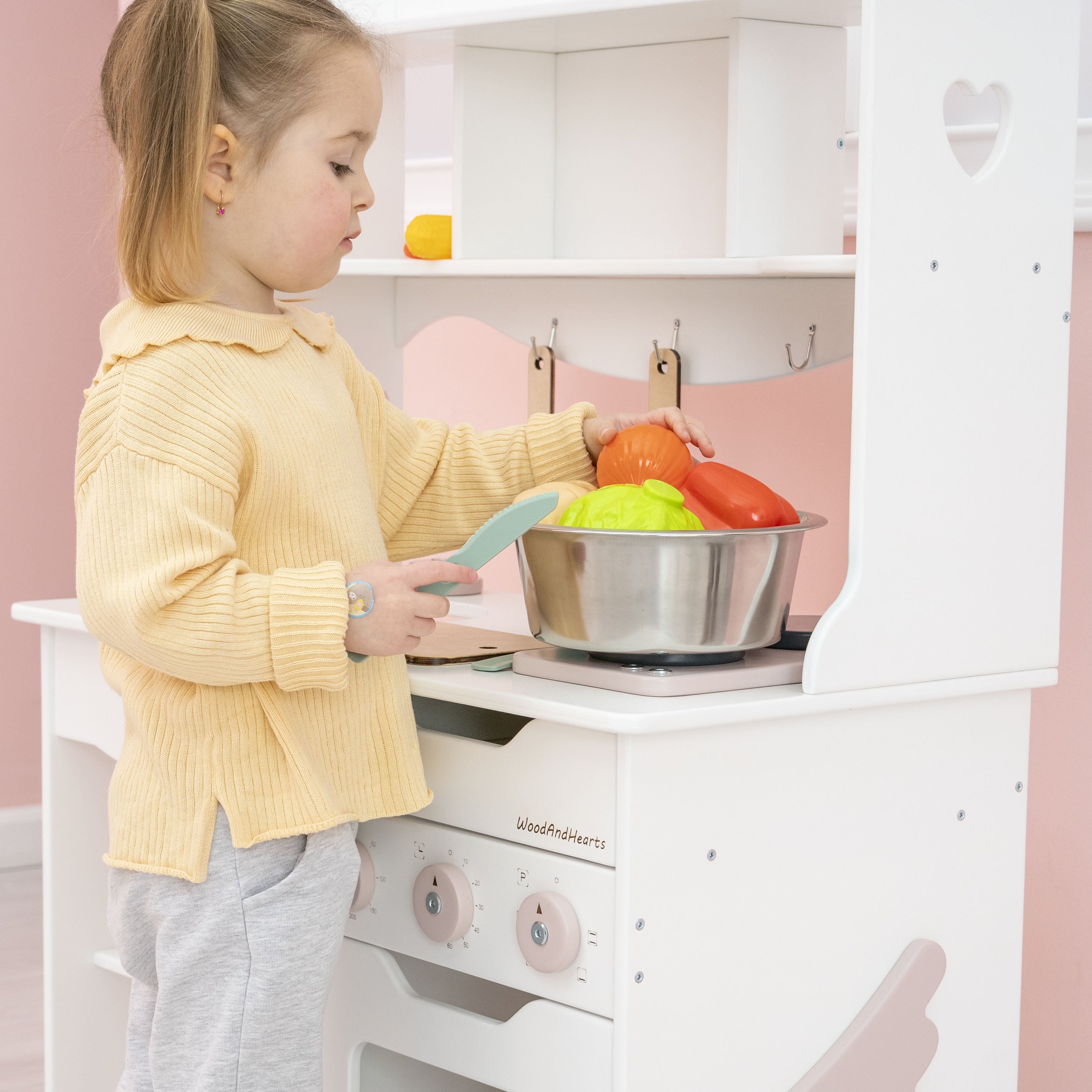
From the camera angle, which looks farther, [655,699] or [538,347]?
[538,347]

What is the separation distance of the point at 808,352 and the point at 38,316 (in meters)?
1.78

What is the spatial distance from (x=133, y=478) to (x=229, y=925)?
1.01 ft

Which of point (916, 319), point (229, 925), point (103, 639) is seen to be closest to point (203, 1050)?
point (229, 925)

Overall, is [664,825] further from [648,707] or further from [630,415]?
[630,415]

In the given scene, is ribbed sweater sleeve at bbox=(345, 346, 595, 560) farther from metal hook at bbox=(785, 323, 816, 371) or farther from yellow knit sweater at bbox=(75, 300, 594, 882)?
metal hook at bbox=(785, 323, 816, 371)

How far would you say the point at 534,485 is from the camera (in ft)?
4.09

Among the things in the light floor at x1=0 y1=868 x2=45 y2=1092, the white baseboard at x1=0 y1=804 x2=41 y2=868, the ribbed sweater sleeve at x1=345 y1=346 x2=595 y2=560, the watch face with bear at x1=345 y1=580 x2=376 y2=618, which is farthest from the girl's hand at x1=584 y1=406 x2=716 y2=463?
the white baseboard at x1=0 y1=804 x2=41 y2=868

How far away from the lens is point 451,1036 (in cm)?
108

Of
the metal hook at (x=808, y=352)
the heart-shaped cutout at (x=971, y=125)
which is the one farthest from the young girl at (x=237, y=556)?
the heart-shaped cutout at (x=971, y=125)

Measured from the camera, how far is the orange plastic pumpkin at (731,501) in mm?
1072

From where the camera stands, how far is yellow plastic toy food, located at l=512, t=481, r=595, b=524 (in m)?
1.09

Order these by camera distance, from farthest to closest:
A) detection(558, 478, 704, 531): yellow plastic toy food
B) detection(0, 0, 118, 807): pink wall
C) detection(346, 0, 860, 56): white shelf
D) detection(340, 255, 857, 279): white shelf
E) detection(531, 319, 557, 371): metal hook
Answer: detection(0, 0, 118, 807): pink wall, detection(531, 319, 557, 371): metal hook, detection(346, 0, 860, 56): white shelf, detection(340, 255, 857, 279): white shelf, detection(558, 478, 704, 531): yellow plastic toy food

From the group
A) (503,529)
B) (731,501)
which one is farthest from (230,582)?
(731,501)

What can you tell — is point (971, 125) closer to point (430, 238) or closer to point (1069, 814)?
point (430, 238)
